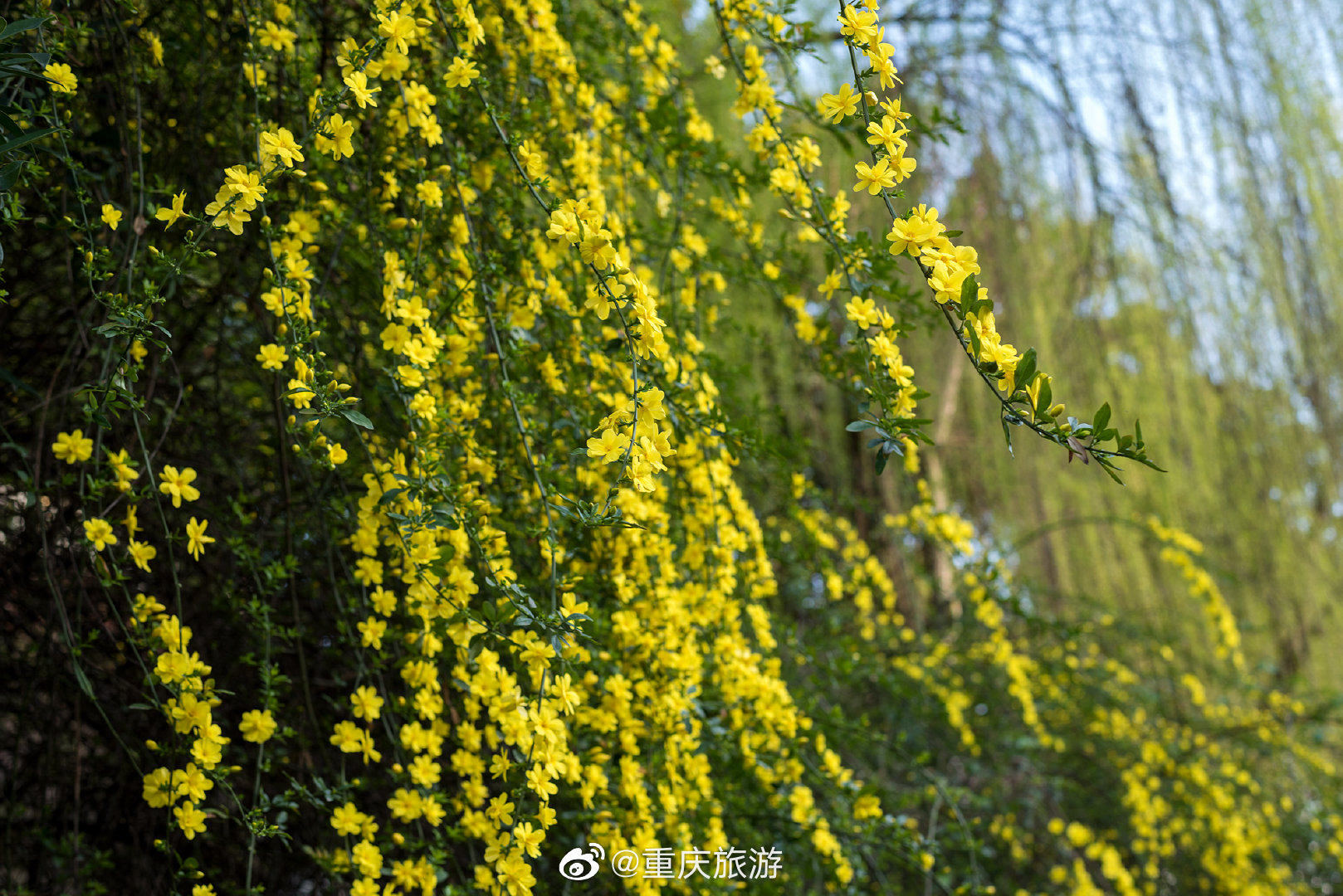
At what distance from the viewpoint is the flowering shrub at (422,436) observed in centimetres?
85

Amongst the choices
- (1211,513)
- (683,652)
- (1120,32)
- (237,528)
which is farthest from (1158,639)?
(237,528)

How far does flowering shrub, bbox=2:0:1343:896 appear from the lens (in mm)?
847

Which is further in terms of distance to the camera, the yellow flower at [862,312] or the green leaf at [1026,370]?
the yellow flower at [862,312]

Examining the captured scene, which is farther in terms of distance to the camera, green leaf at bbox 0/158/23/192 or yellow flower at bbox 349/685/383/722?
yellow flower at bbox 349/685/383/722

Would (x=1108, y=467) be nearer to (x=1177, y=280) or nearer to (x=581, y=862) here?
(x=581, y=862)

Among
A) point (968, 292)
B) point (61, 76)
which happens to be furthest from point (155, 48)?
point (968, 292)

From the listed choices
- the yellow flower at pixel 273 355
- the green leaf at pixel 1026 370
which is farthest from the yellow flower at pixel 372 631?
→ the green leaf at pixel 1026 370

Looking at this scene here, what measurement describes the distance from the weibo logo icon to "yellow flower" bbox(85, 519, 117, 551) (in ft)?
2.07

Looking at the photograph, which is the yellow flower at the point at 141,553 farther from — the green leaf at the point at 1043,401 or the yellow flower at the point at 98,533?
the green leaf at the point at 1043,401

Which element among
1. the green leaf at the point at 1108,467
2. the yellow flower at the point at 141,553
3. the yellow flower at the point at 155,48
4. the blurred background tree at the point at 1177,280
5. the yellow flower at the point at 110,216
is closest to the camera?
the green leaf at the point at 1108,467

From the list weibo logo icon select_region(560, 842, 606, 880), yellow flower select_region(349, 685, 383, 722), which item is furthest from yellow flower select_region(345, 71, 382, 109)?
weibo logo icon select_region(560, 842, 606, 880)

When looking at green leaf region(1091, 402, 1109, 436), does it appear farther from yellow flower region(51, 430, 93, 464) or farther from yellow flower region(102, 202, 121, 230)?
yellow flower region(51, 430, 93, 464)

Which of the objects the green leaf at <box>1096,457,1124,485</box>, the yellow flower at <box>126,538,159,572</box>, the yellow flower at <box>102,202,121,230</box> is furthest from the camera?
the yellow flower at <box>126,538,159,572</box>

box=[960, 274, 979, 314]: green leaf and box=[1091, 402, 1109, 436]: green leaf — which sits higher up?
box=[960, 274, 979, 314]: green leaf
